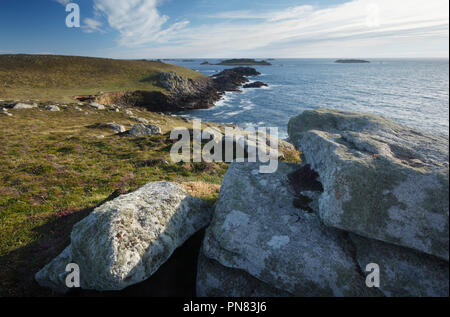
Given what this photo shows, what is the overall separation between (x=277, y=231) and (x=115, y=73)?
111655mm

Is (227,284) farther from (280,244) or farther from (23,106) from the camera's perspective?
(23,106)

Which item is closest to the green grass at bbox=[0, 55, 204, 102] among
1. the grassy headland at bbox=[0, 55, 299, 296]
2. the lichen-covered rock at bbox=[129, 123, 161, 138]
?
the grassy headland at bbox=[0, 55, 299, 296]

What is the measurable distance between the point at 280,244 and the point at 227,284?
2.93m

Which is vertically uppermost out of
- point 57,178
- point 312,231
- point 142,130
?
point 142,130

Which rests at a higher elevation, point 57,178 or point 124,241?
point 124,241

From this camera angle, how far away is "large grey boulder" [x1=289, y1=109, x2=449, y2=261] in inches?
263

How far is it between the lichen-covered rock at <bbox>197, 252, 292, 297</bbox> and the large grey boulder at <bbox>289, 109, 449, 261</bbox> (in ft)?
12.9

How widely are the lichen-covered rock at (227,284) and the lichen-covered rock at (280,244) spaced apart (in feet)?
1.95

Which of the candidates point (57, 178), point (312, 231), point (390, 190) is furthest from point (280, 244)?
point (57, 178)

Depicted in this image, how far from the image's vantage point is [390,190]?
746cm

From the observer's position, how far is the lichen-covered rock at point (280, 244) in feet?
24.4
